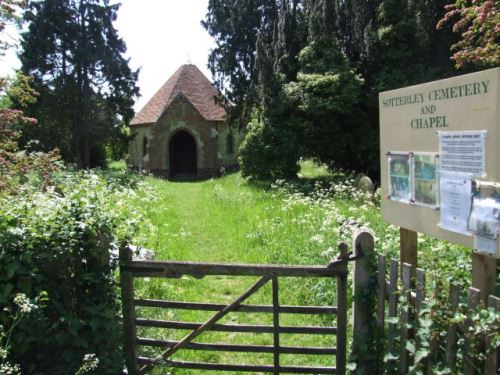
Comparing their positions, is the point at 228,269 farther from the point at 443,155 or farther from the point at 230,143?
the point at 230,143

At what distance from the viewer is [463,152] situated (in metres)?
2.86

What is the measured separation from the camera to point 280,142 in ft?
58.3

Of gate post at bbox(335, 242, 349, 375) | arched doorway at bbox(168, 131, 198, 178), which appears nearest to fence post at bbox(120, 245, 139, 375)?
gate post at bbox(335, 242, 349, 375)

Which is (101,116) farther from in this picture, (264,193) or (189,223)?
(189,223)

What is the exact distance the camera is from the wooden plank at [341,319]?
3.84 meters

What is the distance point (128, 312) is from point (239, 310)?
1.05m

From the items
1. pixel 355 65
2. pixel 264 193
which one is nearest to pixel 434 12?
pixel 355 65

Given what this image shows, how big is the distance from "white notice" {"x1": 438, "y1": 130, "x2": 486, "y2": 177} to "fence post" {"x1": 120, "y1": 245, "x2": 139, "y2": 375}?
2.75 meters

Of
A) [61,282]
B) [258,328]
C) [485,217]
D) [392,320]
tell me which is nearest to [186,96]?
[61,282]

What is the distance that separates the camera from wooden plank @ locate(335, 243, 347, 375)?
384 centimetres

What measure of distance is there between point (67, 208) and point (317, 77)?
14.5 meters

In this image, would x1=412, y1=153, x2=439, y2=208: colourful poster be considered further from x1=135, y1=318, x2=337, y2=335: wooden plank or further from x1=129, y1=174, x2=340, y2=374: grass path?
x1=129, y1=174, x2=340, y2=374: grass path

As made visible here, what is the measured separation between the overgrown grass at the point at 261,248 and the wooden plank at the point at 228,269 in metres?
0.90

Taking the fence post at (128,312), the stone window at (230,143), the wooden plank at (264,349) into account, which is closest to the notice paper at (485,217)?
the wooden plank at (264,349)
